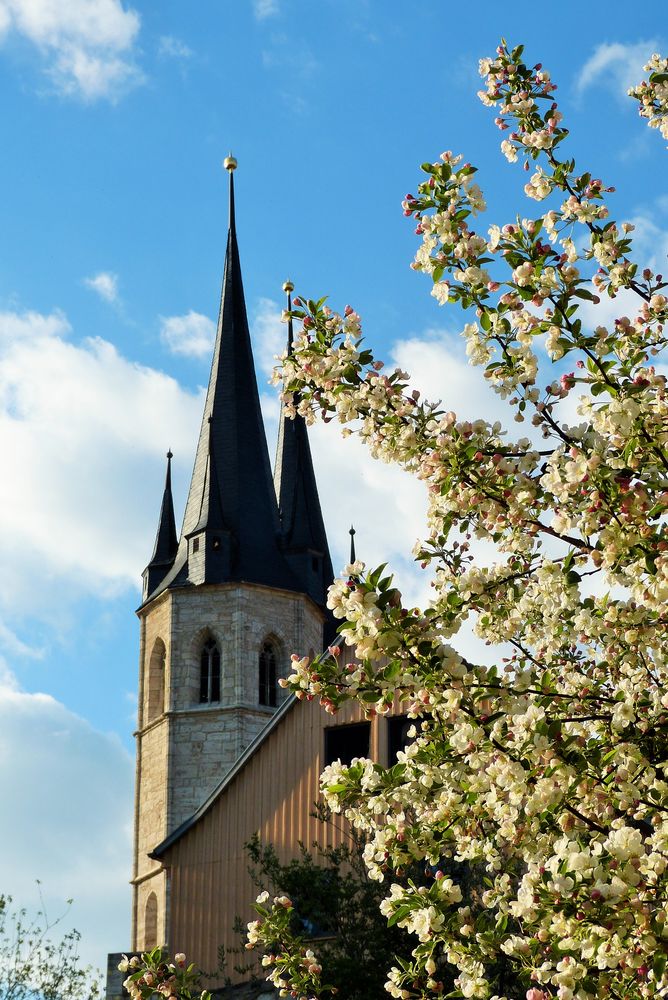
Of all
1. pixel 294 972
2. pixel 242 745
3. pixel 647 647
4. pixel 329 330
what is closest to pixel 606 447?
pixel 647 647

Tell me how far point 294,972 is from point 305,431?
149 ft

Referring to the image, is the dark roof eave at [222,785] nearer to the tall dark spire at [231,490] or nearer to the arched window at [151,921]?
the arched window at [151,921]

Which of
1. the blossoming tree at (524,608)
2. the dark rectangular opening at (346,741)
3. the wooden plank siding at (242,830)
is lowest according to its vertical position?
the blossoming tree at (524,608)

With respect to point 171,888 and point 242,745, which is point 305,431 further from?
point 171,888

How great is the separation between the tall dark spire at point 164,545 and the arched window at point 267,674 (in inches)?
171

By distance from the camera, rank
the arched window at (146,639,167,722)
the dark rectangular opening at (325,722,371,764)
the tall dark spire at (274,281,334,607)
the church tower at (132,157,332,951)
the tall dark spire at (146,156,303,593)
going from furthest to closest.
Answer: the tall dark spire at (274,281,334,607) → the tall dark spire at (146,156,303,593) → the arched window at (146,639,167,722) → the church tower at (132,157,332,951) → the dark rectangular opening at (325,722,371,764)

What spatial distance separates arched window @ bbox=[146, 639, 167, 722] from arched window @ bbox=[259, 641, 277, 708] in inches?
115

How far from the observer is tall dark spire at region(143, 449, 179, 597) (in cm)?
4738

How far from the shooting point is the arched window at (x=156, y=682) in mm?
45031

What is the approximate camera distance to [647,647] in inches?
283

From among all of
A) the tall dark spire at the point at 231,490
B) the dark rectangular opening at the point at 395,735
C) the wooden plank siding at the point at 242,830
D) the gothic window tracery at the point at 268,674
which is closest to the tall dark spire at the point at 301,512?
the tall dark spire at the point at 231,490

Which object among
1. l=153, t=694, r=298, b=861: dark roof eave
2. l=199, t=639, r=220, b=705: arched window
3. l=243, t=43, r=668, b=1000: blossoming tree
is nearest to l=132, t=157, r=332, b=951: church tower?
l=199, t=639, r=220, b=705: arched window

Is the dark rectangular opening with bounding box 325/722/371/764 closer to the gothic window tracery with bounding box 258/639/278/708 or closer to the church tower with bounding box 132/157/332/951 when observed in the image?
the church tower with bounding box 132/157/332/951

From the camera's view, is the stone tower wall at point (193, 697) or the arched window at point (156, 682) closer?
the stone tower wall at point (193, 697)
